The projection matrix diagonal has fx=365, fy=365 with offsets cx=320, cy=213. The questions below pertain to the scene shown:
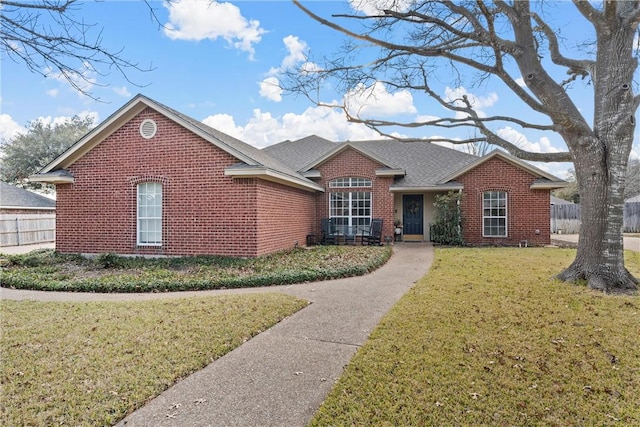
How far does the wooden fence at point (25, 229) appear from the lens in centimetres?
1811

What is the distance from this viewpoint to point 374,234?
52.3 ft

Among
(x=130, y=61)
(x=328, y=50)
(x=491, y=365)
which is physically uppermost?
(x=328, y=50)

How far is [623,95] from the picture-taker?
7547 millimetres

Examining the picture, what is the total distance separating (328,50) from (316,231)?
32.1 ft

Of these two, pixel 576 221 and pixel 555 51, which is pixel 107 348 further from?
pixel 576 221

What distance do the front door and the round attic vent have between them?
11.7m

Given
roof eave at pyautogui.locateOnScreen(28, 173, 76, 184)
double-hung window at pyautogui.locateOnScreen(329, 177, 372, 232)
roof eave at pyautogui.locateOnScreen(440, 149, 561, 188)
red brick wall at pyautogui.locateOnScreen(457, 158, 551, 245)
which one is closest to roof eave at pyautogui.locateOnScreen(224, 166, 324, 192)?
double-hung window at pyautogui.locateOnScreen(329, 177, 372, 232)

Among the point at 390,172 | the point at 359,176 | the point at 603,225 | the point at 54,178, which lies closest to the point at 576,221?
the point at 390,172

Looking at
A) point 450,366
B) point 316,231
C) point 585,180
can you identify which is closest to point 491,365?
point 450,366

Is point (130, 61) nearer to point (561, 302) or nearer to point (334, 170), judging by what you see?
point (561, 302)

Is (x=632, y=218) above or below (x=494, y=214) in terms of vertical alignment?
below

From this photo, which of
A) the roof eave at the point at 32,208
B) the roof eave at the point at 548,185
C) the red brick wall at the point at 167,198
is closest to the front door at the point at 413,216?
the roof eave at the point at 548,185

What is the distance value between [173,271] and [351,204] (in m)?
9.35

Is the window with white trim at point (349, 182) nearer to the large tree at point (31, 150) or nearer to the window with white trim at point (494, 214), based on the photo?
the window with white trim at point (494, 214)
